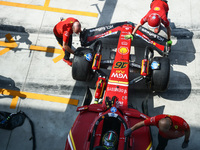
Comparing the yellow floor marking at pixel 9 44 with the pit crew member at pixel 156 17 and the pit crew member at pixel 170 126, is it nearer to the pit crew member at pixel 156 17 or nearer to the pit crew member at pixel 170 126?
the pit crew member at pixel 156 17

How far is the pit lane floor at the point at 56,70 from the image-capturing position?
18.2ft

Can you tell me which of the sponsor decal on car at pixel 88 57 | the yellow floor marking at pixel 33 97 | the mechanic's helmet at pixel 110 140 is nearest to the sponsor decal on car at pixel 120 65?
the sponsor decal on car at pixel 88 57

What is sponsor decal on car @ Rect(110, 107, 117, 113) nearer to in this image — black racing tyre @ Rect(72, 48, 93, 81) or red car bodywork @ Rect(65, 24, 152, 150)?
red car bodywork @ Rect(65, 24, 152, 150)

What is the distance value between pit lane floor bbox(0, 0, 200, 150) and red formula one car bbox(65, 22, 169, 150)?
2.61 feet

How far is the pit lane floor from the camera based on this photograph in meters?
5.54

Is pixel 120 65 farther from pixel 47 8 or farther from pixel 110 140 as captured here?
pixel 47 8

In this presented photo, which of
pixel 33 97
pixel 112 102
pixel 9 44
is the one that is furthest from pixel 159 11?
pixel 9 44

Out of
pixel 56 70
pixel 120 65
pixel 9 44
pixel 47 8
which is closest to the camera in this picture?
pixel 120 65

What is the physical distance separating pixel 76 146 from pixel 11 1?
6163 mm

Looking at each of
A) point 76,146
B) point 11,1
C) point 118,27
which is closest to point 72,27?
point 118,27

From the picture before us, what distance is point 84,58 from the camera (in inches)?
207

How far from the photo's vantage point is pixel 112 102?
4.62m

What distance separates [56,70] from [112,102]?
2.51 m

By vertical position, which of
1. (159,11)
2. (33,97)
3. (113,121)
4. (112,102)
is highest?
(159,11)
